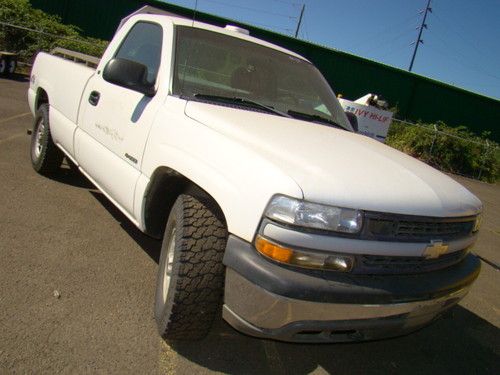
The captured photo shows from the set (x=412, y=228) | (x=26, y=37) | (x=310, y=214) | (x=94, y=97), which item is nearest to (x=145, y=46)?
(x=94, y=97)

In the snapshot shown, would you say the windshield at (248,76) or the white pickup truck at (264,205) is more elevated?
the windshield at (248,76)

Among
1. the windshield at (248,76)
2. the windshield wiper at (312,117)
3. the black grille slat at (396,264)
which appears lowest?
the black grille slat at (396,264)

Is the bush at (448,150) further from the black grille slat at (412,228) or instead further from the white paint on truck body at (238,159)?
the black grille slat at (412,228)

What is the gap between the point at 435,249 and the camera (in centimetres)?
260

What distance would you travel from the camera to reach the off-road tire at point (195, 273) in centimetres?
254

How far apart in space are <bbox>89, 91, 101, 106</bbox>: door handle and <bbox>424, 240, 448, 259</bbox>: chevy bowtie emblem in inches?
111

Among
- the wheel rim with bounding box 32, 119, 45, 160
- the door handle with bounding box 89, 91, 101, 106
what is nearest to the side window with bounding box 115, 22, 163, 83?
the door handle with bounding box 89, 91, 101, 106

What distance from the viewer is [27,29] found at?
15.5m

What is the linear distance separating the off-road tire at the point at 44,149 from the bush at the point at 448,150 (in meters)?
12.9

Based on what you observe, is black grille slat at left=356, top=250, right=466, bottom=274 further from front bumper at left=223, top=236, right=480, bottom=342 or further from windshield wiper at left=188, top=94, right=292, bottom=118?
windshield wiper at left=188, top=94, right=292, bottom=118

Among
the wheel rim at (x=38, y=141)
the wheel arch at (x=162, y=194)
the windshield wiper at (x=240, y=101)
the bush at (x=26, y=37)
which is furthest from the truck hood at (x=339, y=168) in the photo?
the bush at (x=26, y=37)

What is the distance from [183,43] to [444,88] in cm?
2472

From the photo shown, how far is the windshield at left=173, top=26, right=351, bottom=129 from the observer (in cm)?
339

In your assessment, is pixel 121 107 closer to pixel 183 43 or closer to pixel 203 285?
pixel 183 43
